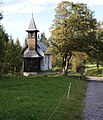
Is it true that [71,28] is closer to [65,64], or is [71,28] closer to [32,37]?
[65,64]

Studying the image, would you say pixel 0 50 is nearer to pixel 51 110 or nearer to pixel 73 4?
pixel 73 4

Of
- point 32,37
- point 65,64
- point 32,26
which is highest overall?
point 32,26

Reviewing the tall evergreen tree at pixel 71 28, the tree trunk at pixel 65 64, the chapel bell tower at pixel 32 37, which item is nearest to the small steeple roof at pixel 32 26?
the chapel bell tower at pixel 32 37

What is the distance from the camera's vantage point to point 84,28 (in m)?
54.5

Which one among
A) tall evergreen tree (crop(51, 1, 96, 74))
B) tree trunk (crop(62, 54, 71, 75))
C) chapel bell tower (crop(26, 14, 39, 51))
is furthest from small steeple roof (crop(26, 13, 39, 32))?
tall evergreen tree (crop(51, 1, 96, 74))

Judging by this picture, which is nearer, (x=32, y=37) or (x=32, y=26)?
(x=32, y=37)

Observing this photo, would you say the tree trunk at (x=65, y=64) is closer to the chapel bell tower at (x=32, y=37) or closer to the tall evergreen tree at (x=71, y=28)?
the tall evergreen tree at (x=71, y=28)

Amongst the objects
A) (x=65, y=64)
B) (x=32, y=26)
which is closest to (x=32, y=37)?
(x=32, y=26)

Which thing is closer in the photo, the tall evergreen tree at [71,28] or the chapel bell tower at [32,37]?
the tall evergreen tree at [71,28]

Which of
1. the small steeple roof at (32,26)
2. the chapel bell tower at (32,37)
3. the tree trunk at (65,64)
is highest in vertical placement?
the small steeple roof at (32,26)

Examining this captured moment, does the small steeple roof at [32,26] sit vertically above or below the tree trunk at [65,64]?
above

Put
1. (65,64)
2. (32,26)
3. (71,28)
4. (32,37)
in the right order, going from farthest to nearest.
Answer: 1. (32,26)
2. (32,37)
3. (65,64)
4. (71,28)

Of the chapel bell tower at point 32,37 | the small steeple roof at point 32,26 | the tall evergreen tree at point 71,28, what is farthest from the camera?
the small steeple roof at point 32,26

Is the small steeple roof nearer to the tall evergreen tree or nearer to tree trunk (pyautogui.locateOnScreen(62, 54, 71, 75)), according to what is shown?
tree trunk (pyautogui.locateOnScreen(62, 54, 71, 75))
